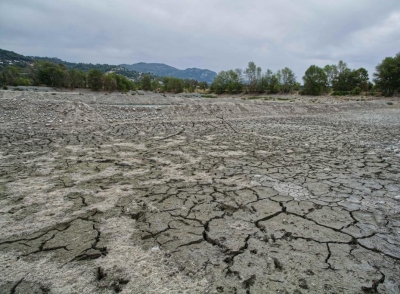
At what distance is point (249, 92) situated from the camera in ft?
146

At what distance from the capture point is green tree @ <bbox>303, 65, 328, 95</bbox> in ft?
120

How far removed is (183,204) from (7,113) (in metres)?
11.1

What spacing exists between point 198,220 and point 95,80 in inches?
1375

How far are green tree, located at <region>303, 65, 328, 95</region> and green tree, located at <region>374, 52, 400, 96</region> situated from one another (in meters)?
6.73

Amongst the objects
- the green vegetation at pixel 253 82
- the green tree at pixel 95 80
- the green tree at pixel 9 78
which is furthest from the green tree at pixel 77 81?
the green vegetation at pixel 253 82

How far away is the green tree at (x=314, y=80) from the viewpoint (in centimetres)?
3653

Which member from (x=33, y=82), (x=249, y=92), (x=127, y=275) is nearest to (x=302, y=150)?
(x=127, y=275)

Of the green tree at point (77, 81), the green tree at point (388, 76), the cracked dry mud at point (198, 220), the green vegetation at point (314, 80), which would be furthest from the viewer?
the green vegetation at point (314, 80)

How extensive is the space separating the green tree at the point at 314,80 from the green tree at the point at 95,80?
3123 centimetres

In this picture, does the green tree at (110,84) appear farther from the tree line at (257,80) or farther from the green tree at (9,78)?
the green tree at (9,78)

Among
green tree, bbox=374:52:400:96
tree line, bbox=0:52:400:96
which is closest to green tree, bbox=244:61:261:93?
tree line, bbox=0:52:400:96

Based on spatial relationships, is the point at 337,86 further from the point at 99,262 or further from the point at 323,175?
the point at 99,262

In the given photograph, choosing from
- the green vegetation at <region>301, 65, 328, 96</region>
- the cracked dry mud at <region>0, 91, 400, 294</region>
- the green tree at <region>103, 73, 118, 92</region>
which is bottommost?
the cracked dry mud at <region>0, 91, 400, 294</region>

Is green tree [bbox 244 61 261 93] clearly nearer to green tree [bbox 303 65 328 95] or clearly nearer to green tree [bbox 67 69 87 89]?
green tree [bbox 303 65 328 95]
